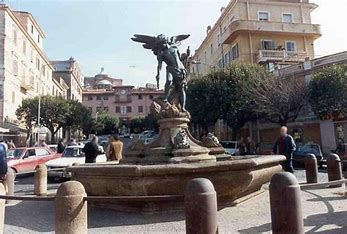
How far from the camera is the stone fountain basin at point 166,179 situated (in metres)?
6.64

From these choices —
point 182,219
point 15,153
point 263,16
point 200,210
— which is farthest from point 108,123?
point 200,210

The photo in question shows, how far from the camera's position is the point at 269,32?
37531mm

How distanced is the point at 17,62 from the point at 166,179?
112 feet

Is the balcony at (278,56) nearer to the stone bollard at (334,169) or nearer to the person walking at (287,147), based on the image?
the person walking at (287,147)

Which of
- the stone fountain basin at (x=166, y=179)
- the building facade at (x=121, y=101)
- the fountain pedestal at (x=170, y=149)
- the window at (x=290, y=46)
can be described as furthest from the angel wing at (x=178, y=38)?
the building facade at (x=121, y=101)

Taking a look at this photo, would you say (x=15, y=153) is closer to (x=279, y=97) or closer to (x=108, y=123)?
(x=279, y=97)

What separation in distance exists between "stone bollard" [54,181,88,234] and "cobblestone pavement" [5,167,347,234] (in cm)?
105

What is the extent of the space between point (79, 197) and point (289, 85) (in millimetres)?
23559

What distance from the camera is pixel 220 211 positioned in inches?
271

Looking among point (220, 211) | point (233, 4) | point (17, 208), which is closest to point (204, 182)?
point (220, 211)

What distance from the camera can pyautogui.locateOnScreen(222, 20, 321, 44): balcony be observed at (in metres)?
36.4

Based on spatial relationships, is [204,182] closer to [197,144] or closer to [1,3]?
[197,144]

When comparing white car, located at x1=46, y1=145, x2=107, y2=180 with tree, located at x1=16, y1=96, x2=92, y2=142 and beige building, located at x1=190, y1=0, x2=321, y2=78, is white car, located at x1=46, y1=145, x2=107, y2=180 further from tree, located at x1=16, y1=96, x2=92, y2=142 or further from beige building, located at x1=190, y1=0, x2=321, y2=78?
beige building, located at x1=190, y1=0, x2=321, y2=78

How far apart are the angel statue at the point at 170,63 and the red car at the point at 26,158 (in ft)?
28.7
